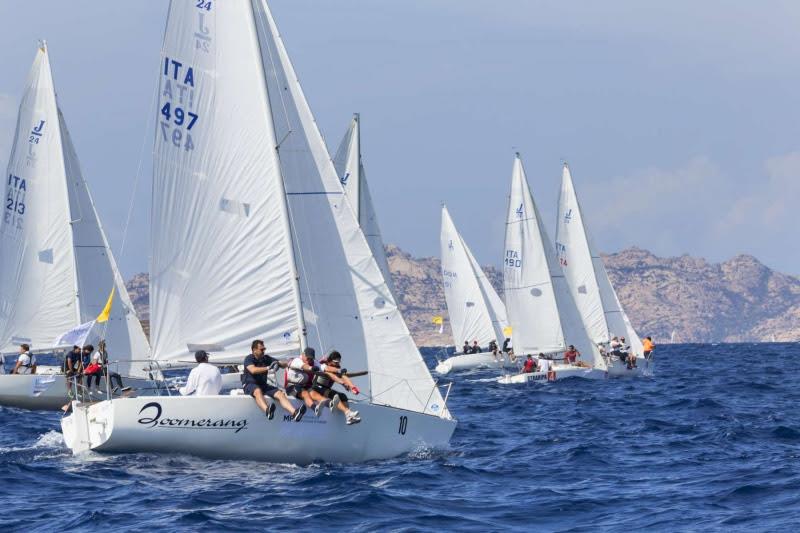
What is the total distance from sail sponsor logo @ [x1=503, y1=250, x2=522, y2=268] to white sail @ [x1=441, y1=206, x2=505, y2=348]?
51.5 feet

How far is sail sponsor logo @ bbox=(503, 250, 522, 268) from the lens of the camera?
160 ft

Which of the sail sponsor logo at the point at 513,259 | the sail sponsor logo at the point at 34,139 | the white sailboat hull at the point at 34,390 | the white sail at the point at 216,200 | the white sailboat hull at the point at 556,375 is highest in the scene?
the sail sponsor logo at the point at 34,139

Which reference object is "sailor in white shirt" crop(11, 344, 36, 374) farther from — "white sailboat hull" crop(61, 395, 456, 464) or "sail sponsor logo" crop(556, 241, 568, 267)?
"sail sponsor logo" crop(556, 241, 568, 267)

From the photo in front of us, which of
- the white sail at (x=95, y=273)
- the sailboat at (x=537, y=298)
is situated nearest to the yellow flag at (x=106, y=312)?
the white sail at (x=95, y=273)

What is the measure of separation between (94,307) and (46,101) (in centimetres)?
574

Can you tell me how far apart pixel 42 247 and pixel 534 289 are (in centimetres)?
2000

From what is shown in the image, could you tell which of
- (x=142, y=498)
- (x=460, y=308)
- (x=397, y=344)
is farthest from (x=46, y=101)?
(x=460, y=308)

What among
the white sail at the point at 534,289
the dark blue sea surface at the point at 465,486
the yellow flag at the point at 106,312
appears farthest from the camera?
the white sail at the point at 534,289

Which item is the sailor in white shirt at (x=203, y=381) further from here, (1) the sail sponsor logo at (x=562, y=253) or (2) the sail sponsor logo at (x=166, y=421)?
(1) the sail sponsor logo at (x=562, y=253)

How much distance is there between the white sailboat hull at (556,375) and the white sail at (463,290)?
19.2m

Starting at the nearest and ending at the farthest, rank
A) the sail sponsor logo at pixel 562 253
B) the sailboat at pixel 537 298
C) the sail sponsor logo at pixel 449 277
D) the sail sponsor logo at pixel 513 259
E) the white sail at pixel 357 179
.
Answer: the white sail at pixel 357 179 → the sailboat at pixel 537 298 → the sail sponsor logo at pixel 513 259 → the sail sponsor logo at pixel 562 253 → the sail sponsor logo at pixel 449 277

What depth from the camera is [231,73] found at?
20.1 metres

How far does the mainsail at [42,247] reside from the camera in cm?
3394

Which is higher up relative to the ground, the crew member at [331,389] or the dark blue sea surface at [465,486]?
the crew member at [331,389]
